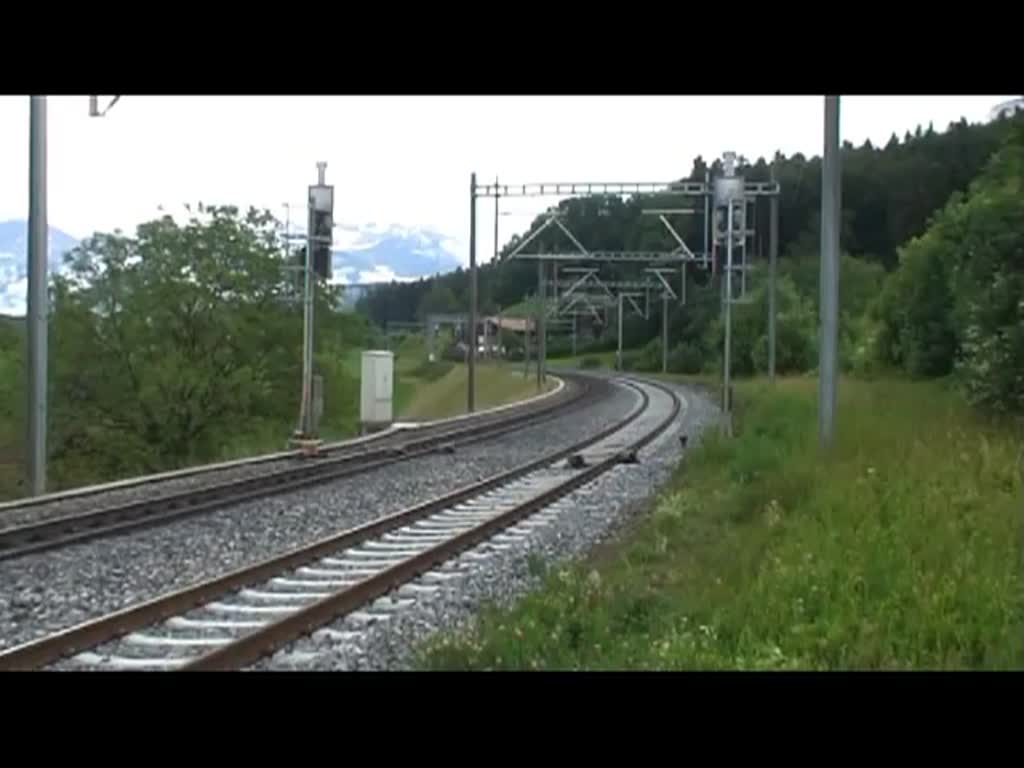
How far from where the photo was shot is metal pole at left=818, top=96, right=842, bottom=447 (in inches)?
610

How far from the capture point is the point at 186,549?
12.9m

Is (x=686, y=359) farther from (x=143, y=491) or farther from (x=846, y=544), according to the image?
(x=846, y=544)

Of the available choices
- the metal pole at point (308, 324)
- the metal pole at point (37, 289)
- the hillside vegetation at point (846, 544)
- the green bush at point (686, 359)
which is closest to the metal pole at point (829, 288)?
the hillside vegetation at point (846, 544)

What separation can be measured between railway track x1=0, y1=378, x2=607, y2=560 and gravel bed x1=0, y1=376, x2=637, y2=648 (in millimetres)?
221

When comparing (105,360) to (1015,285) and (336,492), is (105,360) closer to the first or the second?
(336,492)

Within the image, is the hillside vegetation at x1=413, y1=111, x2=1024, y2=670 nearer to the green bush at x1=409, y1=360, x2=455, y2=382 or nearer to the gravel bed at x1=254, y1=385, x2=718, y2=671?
the gravel bed at x1=254, y1=385, x2=718, y2=671

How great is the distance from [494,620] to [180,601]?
2460 millimetres

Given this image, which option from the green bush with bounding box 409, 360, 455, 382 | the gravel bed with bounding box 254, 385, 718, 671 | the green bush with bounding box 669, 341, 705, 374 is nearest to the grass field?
the gravel bed with bounding box 254, 385, 718, 671

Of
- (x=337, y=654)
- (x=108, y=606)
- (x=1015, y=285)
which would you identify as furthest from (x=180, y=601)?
(x=1015, y=285)

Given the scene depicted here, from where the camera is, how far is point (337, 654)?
8.25 m

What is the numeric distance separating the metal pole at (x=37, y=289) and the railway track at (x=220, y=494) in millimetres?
1735

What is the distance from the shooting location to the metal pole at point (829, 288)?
1550 centimetres

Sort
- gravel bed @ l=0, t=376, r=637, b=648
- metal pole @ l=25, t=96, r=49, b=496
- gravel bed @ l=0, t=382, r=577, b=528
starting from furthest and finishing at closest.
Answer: metal pole @ l=25, t=96, r=49, b=496, gravel bed @ l=0, t=382, r=577, b=528, gravel bed @ l=0, t=376, r=637, b=648

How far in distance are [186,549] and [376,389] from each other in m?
Answer: 18.0
